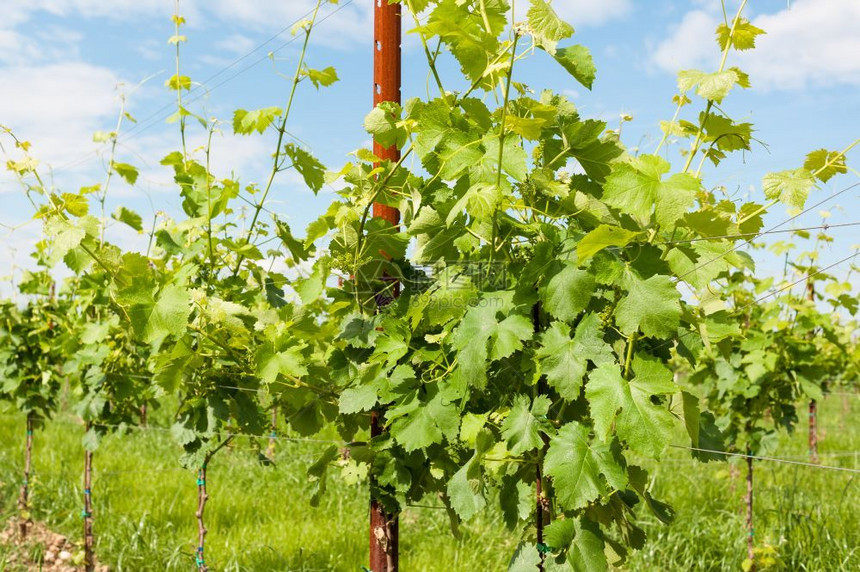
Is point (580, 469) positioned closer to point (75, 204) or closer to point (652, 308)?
point (652, 308)

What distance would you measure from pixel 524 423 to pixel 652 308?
15.6 inches

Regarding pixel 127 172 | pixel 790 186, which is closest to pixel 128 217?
pixel 127 172

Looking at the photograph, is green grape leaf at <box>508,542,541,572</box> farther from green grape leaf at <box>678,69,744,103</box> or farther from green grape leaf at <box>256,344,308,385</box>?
green grape leaf at <box>678,69,744,103</box>

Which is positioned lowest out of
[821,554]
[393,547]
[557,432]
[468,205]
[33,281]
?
[821,554]

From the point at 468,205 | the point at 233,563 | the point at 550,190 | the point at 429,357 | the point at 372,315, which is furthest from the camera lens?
the point at 233,563

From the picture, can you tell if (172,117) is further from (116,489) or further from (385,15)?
(116,489)

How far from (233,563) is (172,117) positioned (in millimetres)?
2512

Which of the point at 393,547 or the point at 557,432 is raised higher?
the point at 557,432

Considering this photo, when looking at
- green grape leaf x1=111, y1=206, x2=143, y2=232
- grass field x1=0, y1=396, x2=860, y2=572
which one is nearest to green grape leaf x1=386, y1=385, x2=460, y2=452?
grass field x1=0, y1=396, x2=860, y2=572

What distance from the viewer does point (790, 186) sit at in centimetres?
155

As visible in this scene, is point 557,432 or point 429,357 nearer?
point 557,432

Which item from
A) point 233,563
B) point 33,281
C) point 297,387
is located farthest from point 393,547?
point 33,281

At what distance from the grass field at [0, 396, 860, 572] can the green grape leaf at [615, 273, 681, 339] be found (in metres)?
2.23

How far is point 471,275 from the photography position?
171 centimetres
